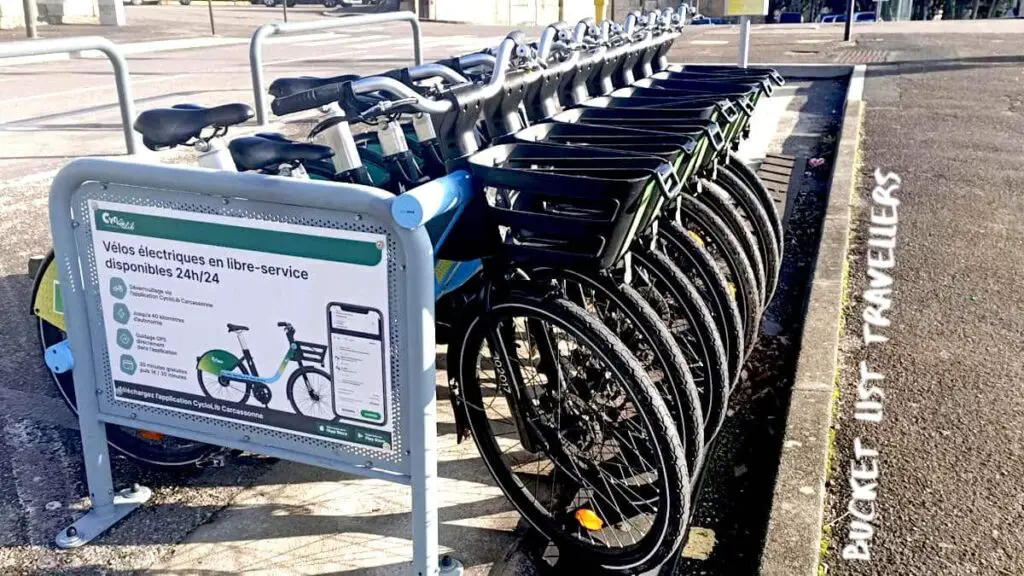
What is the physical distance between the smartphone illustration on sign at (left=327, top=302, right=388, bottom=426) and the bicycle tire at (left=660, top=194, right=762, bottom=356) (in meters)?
1.61

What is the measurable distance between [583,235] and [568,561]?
1.05 m

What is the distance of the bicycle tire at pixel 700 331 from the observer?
3.04 metres

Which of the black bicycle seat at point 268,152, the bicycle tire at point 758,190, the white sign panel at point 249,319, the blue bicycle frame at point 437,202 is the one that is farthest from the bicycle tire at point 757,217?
the white sign panel at point 249,319

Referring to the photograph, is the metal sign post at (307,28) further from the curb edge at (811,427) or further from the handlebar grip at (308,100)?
the handlebar grip at (308,100)

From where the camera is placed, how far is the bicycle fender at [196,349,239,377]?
2564mm

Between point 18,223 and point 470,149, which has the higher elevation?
point 470,149

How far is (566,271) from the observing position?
2682mm

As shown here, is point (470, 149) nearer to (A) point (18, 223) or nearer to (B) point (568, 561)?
(B) point (568, 561)

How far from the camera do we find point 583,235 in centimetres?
245

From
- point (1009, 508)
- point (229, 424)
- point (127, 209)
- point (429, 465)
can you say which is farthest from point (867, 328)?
point (127, 209)

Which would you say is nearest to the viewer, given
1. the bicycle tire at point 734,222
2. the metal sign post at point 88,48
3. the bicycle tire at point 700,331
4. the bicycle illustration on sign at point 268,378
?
the bicycle illustration on sign at point 268,378

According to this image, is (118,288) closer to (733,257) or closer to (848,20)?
(733,257)

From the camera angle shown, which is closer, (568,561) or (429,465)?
(429,465)

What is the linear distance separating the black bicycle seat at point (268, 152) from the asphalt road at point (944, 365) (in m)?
2.02
